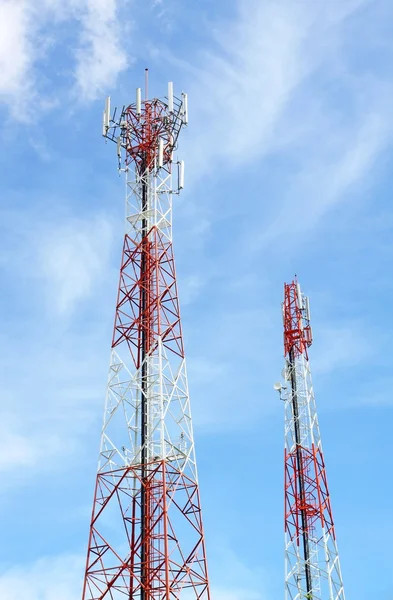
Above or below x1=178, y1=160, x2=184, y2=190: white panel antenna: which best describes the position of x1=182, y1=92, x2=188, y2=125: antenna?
above

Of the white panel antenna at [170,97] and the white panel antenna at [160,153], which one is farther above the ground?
the white panel antenna at [170,97]

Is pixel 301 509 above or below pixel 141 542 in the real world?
above

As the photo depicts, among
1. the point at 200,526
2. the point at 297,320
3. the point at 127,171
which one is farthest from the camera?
the point at 297,320

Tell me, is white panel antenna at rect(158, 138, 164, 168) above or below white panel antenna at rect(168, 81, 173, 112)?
below

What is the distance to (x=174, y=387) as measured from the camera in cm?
5566

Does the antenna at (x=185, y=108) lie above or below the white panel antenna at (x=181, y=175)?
above

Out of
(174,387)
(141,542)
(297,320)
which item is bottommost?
(141,542)

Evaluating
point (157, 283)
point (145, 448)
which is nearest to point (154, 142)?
point (157, 283)

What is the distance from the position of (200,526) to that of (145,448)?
19.1 feet

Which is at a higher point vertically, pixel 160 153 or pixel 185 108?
pixel 185 108

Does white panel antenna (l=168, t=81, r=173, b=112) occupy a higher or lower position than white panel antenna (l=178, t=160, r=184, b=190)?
higher

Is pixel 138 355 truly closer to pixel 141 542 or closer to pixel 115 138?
pixel 141 542

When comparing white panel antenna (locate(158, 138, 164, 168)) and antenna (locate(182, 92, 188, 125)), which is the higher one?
antenna (locate(182, 92, 188, 125))

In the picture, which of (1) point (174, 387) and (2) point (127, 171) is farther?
(2) point (127, 171)
